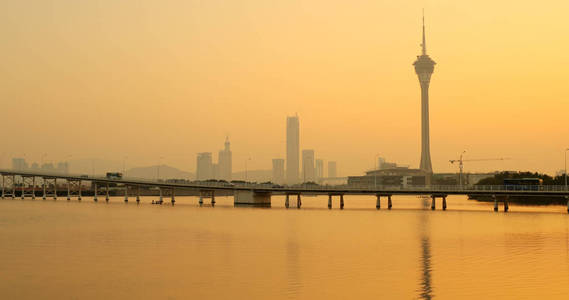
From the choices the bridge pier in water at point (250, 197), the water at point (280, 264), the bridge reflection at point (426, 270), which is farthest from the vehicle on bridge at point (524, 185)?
the bridge reflection at point (426, 270)

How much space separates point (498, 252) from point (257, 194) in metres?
117

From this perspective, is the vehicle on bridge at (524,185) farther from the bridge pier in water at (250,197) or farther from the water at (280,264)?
the bridge pier in water at (250,197)

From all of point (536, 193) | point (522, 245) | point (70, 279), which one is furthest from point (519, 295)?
point (536, 193)

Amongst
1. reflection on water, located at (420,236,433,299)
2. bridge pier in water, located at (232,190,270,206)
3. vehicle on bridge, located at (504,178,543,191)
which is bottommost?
reflection on water, located at (420,236,433,299)

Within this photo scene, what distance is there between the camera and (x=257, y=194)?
172 meters

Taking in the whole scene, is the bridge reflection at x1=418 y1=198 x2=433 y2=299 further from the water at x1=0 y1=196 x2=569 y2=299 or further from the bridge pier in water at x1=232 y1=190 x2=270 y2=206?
the bridge pier in water at x1=232 y1=190 x2=270 y2=206

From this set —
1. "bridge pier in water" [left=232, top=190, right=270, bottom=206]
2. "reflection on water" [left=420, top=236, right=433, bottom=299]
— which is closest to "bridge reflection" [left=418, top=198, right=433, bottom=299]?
"reflection on water" [left=420, top=236, right=433, bottom=299]

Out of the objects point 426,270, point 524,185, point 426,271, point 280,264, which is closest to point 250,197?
point 524,185

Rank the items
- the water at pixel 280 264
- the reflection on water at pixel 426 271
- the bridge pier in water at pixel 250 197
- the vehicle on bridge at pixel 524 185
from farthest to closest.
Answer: the bridge pier in water at pixel 250 197
the vehicle on bridge at pixel 524 185
the water at pixel 280 264
the reflection on water at pixel 426 271

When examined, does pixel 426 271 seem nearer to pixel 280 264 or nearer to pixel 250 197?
pixel 280 264

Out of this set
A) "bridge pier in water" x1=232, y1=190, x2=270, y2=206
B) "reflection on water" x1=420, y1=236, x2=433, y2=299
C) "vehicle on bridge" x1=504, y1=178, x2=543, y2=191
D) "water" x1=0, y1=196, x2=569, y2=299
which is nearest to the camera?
"reflection on water" x1=420, y1=236, x2=433, y2=299

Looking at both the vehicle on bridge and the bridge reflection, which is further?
the vehicle on bridge

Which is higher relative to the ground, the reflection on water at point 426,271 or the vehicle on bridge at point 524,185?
the vehicle on bridge at point 524,185

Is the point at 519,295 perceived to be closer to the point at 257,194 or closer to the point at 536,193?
the point at 536,193
